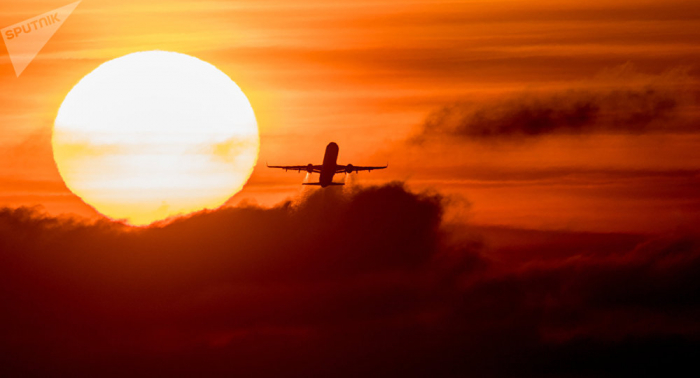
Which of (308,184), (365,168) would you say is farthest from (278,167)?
(365,168)

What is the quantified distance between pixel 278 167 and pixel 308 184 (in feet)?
26.0

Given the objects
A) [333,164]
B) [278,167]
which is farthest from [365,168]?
[278,167]

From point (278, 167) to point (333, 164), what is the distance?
1250 cm

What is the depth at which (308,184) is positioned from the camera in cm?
14025

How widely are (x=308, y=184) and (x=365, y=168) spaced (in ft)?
45.1

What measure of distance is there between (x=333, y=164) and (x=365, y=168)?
25.7ft

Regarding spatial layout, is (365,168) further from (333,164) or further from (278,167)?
(278,167)

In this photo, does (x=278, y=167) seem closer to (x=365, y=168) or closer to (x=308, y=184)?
(x=308, y=184)

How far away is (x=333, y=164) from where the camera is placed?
460ft

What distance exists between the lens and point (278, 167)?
138m

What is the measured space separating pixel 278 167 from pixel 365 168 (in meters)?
19.5
